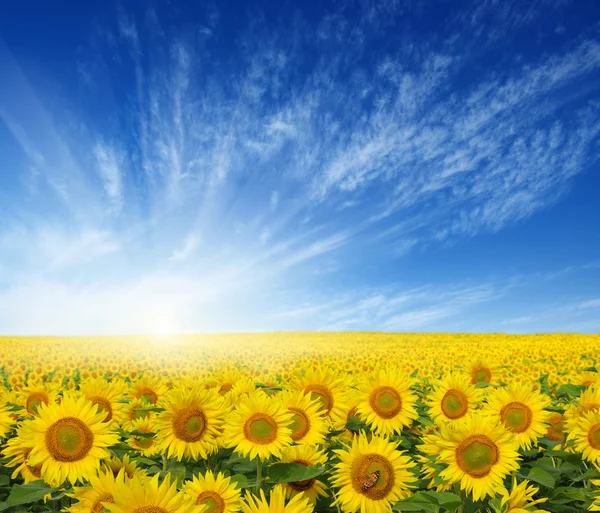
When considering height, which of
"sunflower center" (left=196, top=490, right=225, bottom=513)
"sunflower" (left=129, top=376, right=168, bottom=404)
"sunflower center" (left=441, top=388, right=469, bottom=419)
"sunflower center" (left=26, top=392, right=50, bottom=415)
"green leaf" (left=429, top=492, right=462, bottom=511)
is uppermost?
"sunflower center" (left=441, top=388, right=469, bottom=419)

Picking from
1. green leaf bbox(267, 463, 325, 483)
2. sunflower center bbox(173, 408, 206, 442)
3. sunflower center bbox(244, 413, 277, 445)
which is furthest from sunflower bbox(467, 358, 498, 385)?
sunflower center bbox(173, 408, 206, 442)

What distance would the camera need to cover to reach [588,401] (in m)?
5.40

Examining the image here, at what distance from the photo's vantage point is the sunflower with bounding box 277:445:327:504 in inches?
158

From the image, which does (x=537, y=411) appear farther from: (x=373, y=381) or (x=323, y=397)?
(x=323, y=397)

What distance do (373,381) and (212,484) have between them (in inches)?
95.6

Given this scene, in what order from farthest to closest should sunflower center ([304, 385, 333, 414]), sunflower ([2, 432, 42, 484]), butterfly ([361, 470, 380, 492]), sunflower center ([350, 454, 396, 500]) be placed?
sunflower center ([304, 385, 333, 414]), sunflower ([2, 432, 42, 484]), sunflower center ([350, 454, 396, 500]), butterfly ([361, 470, 380, 492])

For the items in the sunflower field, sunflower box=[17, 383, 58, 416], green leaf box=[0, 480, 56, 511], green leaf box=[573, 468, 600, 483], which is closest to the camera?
the sunflower field

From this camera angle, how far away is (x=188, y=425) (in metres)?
4.25

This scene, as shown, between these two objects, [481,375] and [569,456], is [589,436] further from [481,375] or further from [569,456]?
[481,375]

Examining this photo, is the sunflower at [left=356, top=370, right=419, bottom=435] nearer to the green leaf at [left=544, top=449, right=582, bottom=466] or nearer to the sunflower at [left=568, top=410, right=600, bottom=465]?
the green leaf at [left=544, top=449, right=582, bottom=466]

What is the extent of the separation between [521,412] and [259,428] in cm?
305

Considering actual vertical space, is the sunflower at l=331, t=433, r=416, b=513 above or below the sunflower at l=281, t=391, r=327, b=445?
below

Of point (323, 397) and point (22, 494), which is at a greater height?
point (323, 397)

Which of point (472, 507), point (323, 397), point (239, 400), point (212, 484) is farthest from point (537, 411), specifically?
point (212, 484)
